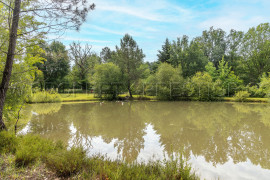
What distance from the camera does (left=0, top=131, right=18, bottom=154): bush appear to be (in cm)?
424

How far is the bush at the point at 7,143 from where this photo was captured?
4.24 m

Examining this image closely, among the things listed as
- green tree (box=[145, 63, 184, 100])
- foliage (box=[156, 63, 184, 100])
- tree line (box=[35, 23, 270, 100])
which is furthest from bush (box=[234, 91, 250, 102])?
foliage (box=[156, 63, 184, 100])

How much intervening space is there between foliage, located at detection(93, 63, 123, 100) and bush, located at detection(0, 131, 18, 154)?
70.5 feet

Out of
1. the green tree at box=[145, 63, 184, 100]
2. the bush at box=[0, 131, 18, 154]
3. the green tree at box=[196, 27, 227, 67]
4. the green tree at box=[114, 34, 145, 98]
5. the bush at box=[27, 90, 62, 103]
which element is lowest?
the bush at box=[0, 131, 18, 154]

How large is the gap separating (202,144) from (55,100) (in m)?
20.0

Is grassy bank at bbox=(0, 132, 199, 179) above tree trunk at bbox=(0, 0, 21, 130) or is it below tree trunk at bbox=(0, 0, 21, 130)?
below

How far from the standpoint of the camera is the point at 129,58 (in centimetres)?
2733

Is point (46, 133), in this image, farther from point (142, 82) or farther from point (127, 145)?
point (142, 82)

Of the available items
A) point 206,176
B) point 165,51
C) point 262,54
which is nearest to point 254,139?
point 206,176

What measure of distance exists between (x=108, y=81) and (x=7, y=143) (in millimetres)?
22131

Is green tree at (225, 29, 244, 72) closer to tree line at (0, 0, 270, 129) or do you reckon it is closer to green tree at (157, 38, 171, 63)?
tree line at (0, 0, 270, 129)

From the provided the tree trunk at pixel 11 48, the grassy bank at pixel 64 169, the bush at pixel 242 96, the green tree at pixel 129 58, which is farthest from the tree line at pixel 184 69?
the grassy bank at pixel 64 169

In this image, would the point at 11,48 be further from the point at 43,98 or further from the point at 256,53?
the point at 256,53

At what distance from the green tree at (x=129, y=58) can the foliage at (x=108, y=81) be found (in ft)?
3.72
